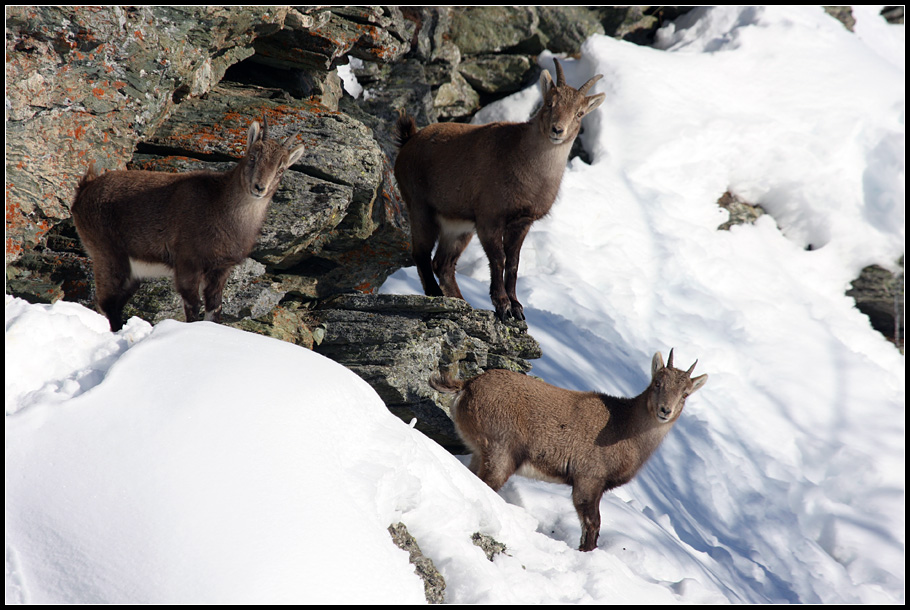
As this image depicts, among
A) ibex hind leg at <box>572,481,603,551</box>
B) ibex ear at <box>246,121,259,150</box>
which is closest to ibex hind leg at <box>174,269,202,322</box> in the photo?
ibex ear at <box>246,121,259,150</box>

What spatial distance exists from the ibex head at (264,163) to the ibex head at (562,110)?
102 inches

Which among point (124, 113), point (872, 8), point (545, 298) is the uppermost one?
point (872, 8)

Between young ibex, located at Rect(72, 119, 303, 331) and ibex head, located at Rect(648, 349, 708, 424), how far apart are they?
3568 millimetres

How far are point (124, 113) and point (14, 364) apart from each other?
316cm

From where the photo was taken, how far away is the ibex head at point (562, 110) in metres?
7.00

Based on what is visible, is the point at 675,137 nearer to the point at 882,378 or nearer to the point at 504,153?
the point at 882,378

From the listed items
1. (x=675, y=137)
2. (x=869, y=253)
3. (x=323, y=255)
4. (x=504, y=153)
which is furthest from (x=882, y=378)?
(x=323, y=255)

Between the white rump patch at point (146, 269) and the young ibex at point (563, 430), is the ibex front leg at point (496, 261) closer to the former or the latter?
the young ibex at point (563, 430)

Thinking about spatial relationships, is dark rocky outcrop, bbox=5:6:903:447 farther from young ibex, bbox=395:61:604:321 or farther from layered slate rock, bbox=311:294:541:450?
young ibex, bbox=395:61:604:321

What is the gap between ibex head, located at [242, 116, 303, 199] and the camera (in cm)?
548

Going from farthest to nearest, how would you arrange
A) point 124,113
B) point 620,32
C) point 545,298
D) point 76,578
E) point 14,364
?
point 620,32, point 545,298, point 124,113, point 14,364, point 76,578

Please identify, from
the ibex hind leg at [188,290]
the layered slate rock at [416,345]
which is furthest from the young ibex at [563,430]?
the ibex hind leg at [188,290]

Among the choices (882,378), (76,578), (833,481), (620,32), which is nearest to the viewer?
(76,578)

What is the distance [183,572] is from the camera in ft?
9.94
